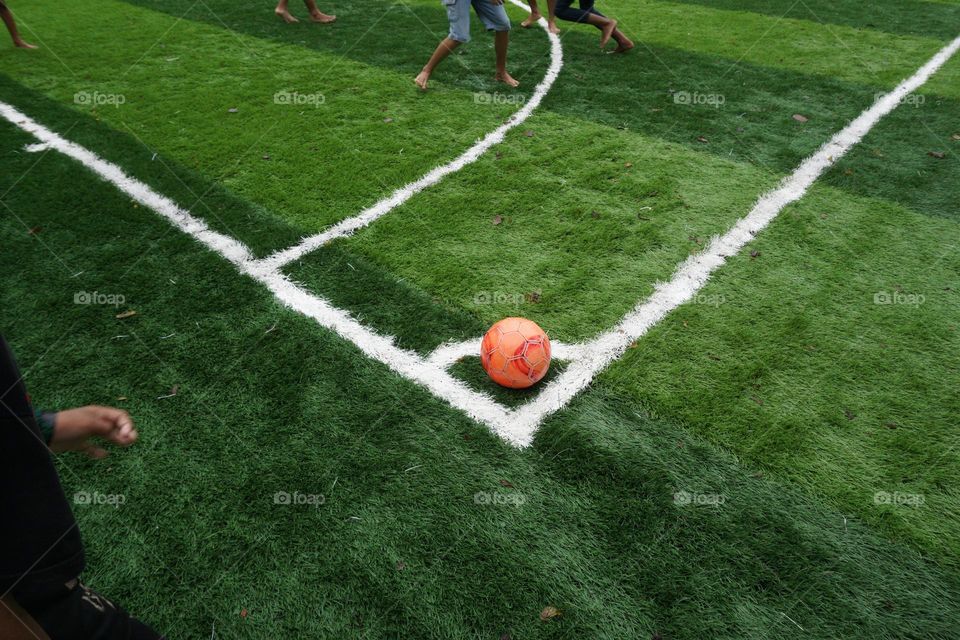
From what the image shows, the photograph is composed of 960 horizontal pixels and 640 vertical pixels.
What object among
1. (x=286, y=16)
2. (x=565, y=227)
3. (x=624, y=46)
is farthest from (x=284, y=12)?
(x=565, y=227)

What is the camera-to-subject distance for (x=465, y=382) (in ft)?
11.9

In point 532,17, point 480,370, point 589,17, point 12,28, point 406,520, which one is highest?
point 589,17

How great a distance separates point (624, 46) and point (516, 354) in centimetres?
620

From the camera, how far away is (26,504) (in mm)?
1669

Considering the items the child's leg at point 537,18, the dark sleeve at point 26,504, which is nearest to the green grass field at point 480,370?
the dark sleeve at point 26,504

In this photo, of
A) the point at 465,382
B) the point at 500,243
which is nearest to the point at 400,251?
the point at 500,243

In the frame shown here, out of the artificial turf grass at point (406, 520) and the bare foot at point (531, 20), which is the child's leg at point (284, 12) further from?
the artificial turf grass at point (406, 520)

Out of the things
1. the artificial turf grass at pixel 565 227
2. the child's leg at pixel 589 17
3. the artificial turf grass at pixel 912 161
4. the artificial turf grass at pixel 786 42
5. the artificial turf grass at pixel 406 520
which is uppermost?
the child's leg at pixel 589 17

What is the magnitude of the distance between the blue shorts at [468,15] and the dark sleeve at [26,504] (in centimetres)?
591

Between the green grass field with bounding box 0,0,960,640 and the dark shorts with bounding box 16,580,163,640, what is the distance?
2.65 feet

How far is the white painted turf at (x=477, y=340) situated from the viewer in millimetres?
3541

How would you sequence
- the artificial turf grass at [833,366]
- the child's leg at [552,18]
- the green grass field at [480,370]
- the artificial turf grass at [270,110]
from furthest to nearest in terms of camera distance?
the child's leg at [552,18] → the artificial turf grass at [270,110] → the artificial turf grass at [833,366] → the green grass field at [480,370]

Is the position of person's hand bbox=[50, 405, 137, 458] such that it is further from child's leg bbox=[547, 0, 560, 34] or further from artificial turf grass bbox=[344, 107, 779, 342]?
child's leg bbox=[547, 0, 560, 34]

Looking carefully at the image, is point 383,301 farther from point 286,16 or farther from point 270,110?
point 286,16
